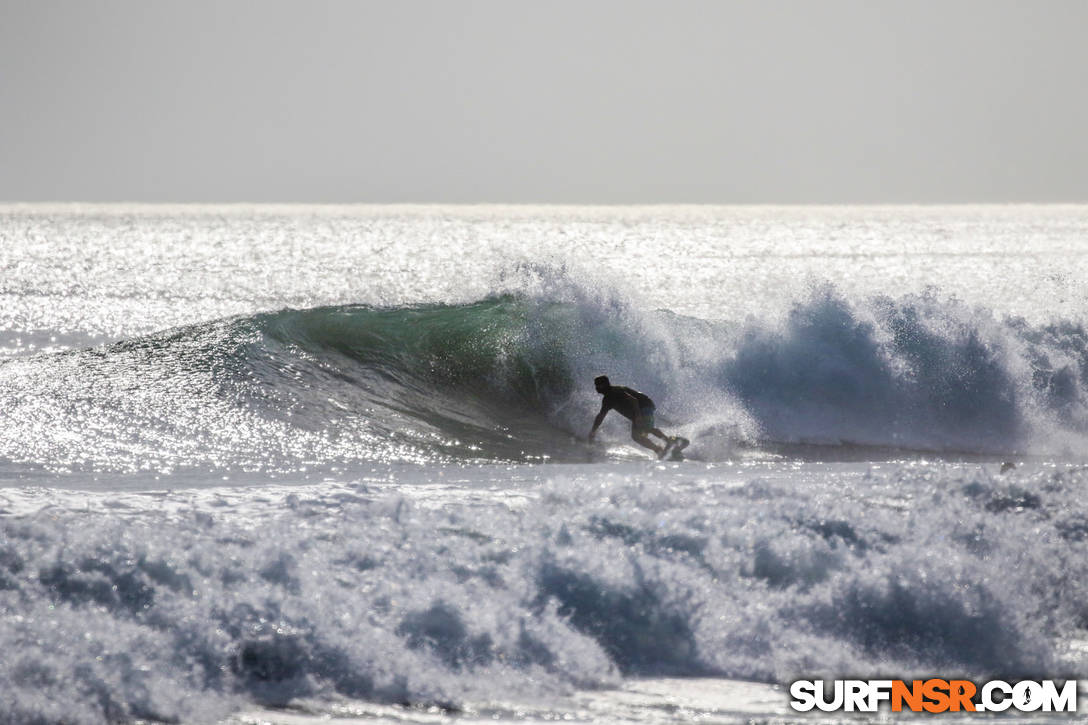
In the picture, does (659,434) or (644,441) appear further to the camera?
(659,434)

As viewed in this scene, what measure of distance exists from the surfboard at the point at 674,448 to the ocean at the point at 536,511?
203 mm

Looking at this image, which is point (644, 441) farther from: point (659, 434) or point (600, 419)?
point (600, 419)

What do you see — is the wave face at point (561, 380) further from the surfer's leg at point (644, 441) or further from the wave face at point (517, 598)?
the wave face at point (517, 598)

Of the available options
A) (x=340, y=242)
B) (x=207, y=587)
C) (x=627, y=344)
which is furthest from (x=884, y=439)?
(x=340, y=242)

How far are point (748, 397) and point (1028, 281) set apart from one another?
47.6 metres

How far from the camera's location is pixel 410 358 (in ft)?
57.2

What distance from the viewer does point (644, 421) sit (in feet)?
43.8

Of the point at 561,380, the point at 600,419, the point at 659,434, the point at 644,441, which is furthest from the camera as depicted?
the point at 561,380

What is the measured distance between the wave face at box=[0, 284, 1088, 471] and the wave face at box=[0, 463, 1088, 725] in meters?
5.06

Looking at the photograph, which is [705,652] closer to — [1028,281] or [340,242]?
[1028,281]

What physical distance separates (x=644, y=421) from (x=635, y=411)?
0.16 meters

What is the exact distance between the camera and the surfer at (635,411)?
13.2 meters

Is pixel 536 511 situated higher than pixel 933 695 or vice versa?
pixel 536 511

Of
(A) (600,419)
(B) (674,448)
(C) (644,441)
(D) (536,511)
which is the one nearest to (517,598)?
(D) (536,511)
